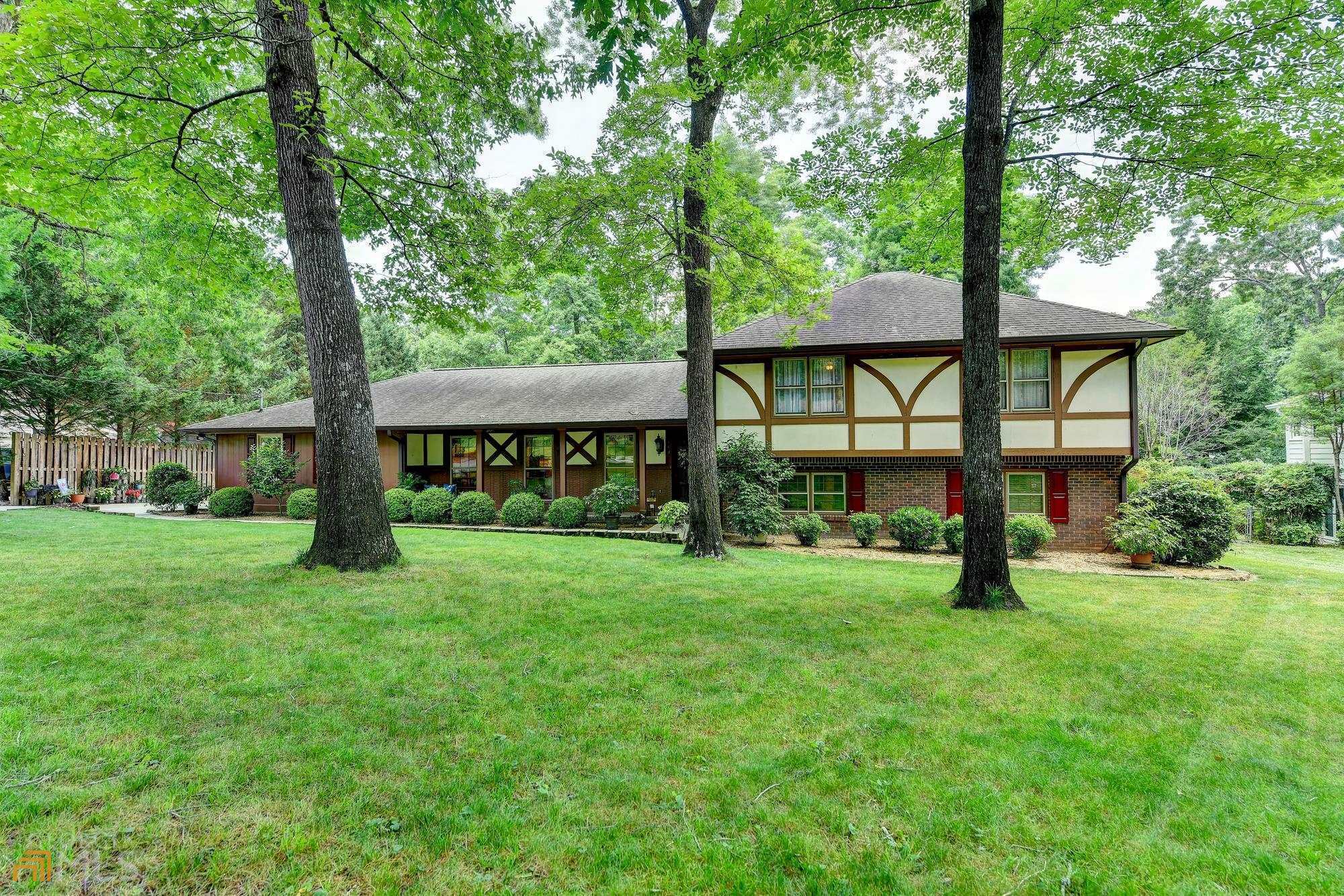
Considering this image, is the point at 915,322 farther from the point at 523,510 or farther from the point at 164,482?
the point at 164,482

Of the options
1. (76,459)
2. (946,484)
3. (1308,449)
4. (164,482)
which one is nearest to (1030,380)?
(946,484)

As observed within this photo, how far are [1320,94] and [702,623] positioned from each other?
393 inches

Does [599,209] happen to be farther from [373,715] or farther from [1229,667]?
[1229,667]

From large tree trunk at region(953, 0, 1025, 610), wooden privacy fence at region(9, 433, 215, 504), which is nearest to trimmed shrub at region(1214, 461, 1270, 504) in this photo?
large tree trunk at region(953, 0, 1025, 610)

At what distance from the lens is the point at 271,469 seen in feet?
52.4

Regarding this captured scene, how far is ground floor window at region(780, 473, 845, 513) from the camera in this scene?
44.9ft

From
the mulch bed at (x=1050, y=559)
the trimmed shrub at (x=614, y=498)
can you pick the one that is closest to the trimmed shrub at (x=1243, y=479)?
the mulch bed at (x=1050, y=559)

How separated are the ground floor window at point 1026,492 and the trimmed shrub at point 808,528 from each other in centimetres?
461

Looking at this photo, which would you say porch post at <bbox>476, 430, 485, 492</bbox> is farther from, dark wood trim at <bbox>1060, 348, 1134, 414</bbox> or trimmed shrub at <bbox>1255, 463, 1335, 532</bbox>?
trimmed shrub at <bbox>1255, 463, 1335, 532</bbox>

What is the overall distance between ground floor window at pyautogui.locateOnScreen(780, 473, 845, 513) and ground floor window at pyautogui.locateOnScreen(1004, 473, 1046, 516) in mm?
3847

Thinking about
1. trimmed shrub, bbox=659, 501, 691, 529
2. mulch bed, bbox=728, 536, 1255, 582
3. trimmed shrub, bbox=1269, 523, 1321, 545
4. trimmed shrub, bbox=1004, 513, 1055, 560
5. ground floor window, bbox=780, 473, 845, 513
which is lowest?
trimmed shrub, bbox=1269, 523, 1321, 545

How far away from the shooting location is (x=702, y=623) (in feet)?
17.9

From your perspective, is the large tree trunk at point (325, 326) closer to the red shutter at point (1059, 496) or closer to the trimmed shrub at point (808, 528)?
the trimmed shrub at point (808, 528)

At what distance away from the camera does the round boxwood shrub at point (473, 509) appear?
48.5 ft
